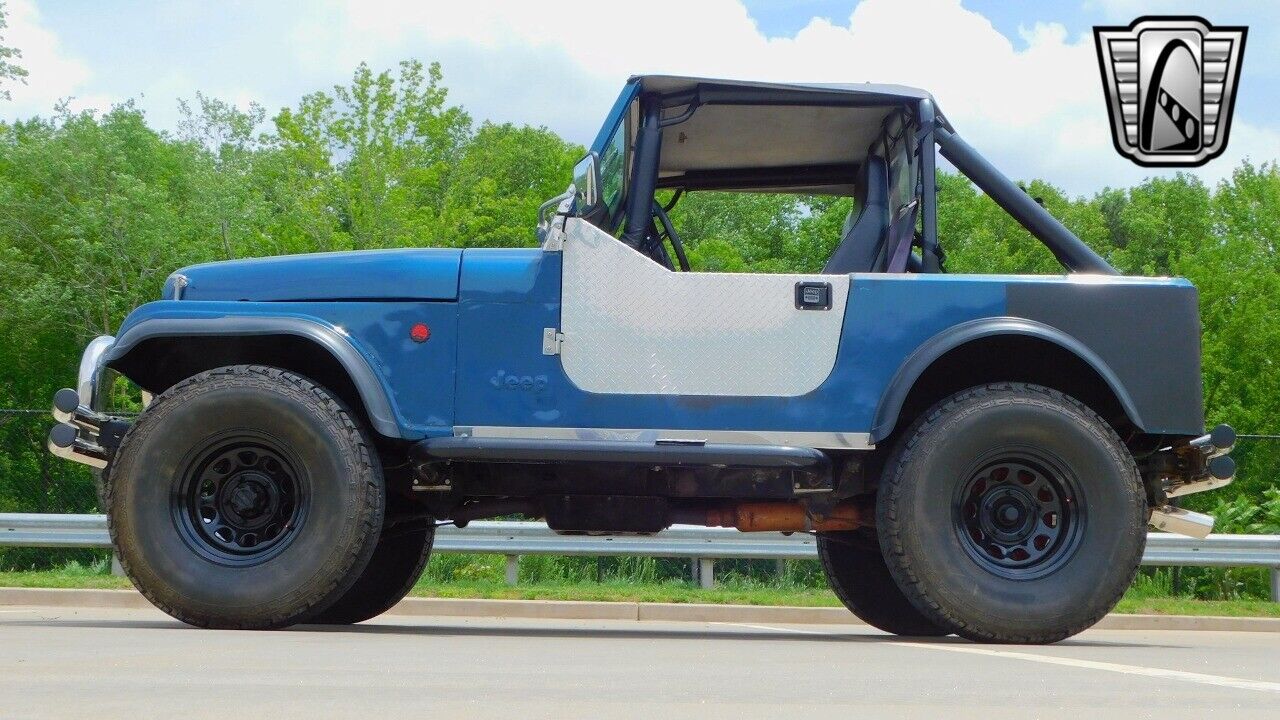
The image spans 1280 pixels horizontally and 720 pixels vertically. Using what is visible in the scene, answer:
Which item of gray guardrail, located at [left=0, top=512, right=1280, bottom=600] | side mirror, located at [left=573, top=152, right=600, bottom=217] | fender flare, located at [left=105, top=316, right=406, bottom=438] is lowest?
gray guardrail, located at [left=0, top=512, right=1280, bottom=600]

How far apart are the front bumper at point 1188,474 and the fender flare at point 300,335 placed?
3.54 meters

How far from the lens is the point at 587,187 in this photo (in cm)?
662

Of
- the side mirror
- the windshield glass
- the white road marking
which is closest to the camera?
the white road marking

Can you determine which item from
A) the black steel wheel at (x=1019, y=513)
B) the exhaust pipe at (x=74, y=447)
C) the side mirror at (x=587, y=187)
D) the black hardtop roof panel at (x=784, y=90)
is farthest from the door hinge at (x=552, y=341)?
the exhaust pipe at (x=74, y=447)

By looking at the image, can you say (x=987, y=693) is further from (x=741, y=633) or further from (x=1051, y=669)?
(x=741, y=633)

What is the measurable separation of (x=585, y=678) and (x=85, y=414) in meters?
3.31

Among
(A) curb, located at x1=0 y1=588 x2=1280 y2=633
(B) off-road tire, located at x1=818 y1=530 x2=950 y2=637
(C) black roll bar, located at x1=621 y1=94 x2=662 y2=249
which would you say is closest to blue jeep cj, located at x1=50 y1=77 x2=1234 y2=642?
(C) black roll bar, located at x1=621 y1=94 x2=662 y2=249

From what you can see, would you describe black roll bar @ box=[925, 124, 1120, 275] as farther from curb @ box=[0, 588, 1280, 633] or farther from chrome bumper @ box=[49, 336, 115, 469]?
curb @ box=[0, 588, 1280, 633]

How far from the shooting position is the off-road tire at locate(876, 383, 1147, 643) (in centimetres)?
616

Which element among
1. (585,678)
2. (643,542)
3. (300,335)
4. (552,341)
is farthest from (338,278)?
(643,542)

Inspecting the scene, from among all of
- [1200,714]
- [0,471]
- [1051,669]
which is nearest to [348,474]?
[1051,669]

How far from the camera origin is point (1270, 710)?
12.0 feet

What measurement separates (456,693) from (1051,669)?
2.15 meters

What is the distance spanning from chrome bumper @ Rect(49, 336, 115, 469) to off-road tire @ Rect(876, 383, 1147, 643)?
3.58 m
